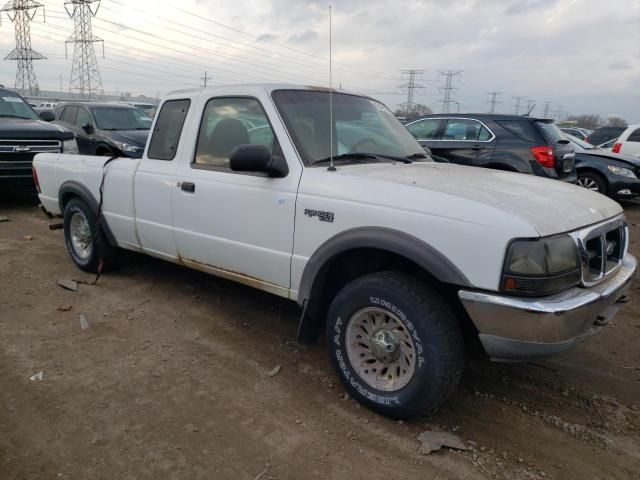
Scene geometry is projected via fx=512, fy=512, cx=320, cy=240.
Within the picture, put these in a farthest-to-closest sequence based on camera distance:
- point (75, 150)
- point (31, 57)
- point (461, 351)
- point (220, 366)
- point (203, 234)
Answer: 1. point (31, 57)
2. point (75, 150)
3. point (203, 234)
4. point (220, 366)
5. point (461, 351)

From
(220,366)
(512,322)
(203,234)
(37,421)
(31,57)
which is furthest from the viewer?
(31,57)

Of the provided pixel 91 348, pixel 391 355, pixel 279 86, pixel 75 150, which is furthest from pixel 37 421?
pixel 75 150

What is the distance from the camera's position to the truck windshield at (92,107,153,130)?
10.4 meters

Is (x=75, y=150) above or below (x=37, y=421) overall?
above

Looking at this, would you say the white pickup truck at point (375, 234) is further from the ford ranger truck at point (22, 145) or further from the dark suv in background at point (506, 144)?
the ford ranger truck at point (22, 145)

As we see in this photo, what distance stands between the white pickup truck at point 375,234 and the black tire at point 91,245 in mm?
861

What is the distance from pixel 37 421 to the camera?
9.72ft

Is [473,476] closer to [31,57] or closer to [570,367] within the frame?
[570,367]

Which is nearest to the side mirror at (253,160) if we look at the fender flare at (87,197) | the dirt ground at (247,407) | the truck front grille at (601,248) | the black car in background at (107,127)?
the dirt ground at (247,407)

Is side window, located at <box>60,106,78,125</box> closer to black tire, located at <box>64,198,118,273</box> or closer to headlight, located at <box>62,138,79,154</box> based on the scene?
headlight, located at <box>62,138,79,154</box>

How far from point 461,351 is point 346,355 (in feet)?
2.38

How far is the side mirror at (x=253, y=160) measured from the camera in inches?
124

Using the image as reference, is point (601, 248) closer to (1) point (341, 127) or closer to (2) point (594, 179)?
(1) point (341, 127)

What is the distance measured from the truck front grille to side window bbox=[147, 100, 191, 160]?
10.2 feet
